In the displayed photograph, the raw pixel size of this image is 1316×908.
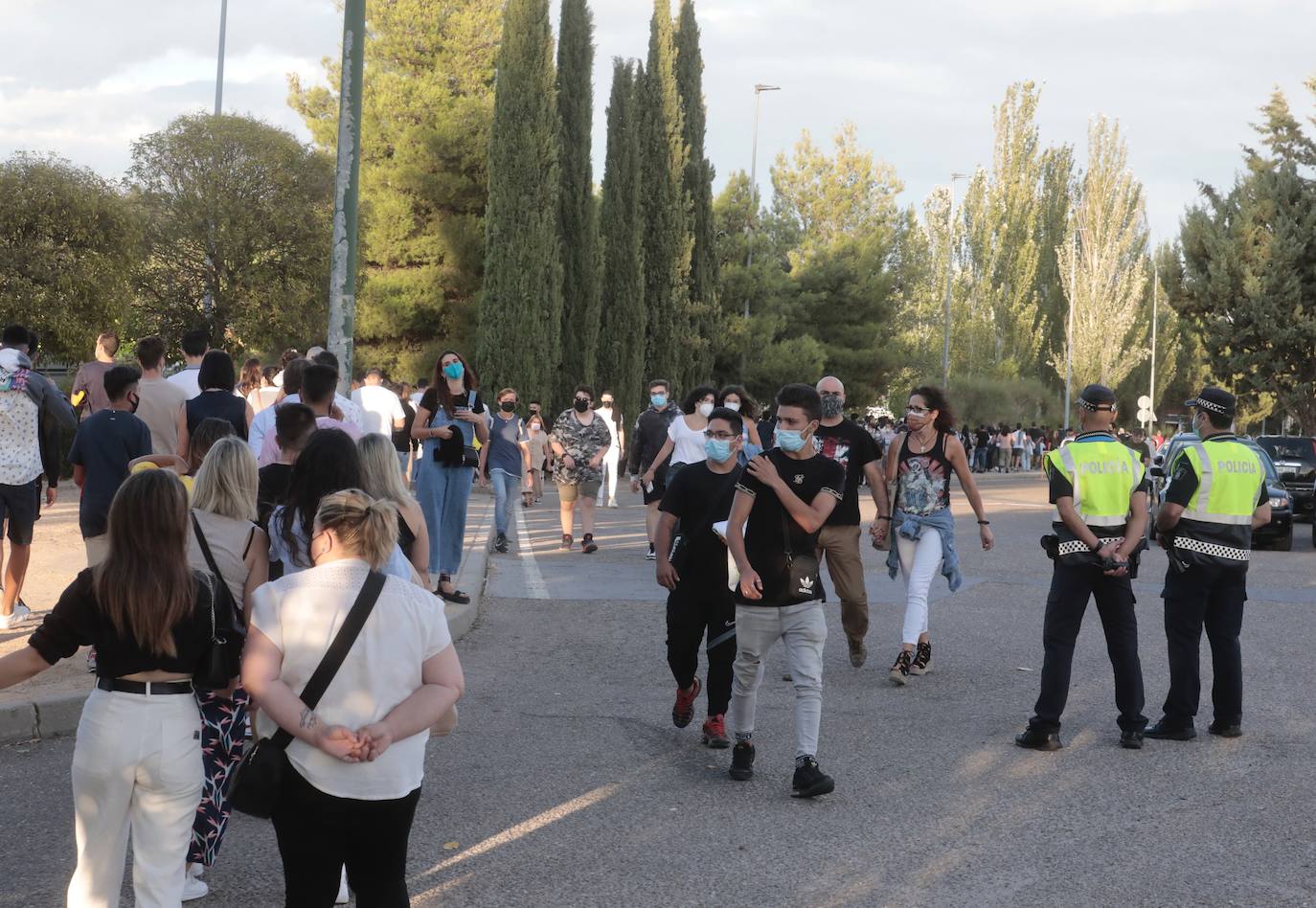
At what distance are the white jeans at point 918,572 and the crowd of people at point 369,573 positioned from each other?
0.06 feet

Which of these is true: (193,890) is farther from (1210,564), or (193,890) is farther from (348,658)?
(1210,564)

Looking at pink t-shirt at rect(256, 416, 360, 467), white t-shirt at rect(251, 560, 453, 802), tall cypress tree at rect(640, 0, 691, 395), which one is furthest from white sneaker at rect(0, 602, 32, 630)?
tall cypress tree at rect(640, 0, 691, 395)

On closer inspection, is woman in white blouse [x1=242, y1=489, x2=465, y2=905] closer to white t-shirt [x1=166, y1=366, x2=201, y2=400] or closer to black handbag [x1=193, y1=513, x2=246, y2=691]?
black handbag [x1=193, y1=513, x2=246, y2=691]

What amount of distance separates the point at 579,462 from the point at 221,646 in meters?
11.9

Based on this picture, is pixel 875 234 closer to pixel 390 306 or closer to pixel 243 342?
pixel 390 306

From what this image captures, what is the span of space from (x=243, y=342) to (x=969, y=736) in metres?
29.7

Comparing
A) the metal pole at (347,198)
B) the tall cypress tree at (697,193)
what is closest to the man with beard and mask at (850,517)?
the metal pole at (347,198)

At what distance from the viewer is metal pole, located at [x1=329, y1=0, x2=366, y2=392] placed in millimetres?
11688

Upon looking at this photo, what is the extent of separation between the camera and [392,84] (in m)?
39.2

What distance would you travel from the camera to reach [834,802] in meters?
5.96

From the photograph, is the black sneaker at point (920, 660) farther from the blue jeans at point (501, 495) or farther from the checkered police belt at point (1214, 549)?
the blue jeans at point (501, 495)

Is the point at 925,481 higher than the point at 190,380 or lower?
lower

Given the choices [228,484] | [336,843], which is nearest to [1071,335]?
[228,484]

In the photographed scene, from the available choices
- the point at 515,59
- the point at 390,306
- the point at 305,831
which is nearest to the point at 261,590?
the point at 305,831
